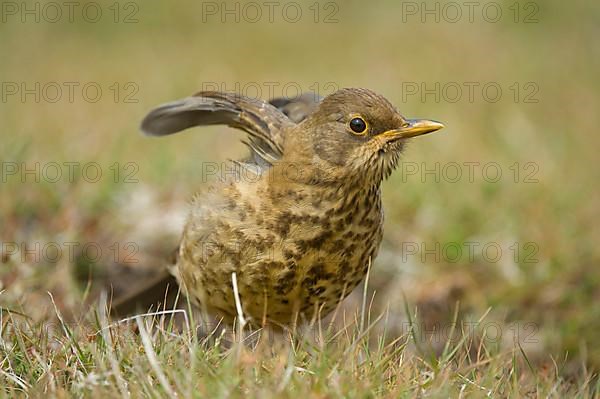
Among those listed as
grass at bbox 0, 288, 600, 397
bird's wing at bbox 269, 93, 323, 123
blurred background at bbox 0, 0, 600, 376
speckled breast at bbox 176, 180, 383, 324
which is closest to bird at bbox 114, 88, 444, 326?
speckled breast at bbox 176, 180, 383, 324

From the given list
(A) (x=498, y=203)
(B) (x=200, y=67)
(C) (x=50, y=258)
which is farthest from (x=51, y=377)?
(B) (x=200, y=67)

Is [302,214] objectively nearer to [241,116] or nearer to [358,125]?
[358,125]

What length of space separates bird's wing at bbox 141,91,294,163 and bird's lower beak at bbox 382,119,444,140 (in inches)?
21.4

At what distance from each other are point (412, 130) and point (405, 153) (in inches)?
16.0

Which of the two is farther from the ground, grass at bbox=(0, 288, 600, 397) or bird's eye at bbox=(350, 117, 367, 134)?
bird's eye at bbox=(350, 117, 367, 134)

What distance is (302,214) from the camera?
395 cm

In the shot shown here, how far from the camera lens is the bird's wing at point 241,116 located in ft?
14.0

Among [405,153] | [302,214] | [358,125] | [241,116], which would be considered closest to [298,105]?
[241,116]

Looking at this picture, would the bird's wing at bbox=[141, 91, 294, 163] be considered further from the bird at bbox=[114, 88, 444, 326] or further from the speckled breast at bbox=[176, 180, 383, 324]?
the speckled breast at bbox=[176, 180, 383, 324]

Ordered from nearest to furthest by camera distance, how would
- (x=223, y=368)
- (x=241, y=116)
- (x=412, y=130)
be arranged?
(x=223, y=368) → (x=412, y=130) → (x=241, y=116)

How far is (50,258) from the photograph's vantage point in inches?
209

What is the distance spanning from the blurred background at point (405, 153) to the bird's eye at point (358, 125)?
158 cm

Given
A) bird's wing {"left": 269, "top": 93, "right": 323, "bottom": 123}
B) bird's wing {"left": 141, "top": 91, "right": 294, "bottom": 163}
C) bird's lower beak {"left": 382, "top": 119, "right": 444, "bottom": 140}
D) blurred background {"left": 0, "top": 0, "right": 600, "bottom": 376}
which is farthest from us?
blurred background {"left": 0, "top": 0, "right": 600, "bottom": 376}

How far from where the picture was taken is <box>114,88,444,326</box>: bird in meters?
3.95
